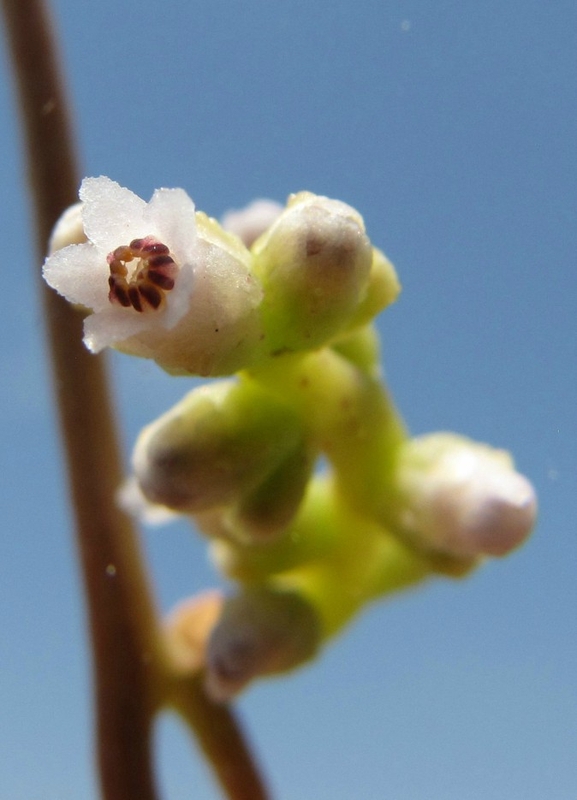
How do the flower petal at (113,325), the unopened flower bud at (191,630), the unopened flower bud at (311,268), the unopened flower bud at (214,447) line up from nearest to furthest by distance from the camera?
the flower petal at (113,325) < the unopened flower bud at (311,268) < the unopened flower bud at (214,447) < the unopened flower bud at (191,630)

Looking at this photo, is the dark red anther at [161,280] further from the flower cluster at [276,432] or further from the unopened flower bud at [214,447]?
the unopened flower bud at [214,447]

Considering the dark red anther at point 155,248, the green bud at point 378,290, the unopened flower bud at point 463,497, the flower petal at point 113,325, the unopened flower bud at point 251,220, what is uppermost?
the unopened flower bud at point 251,220

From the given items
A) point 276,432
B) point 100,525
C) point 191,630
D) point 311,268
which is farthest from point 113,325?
point 191,630

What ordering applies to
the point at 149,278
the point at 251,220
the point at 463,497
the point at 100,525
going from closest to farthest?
the point at 149,278, the point at 463,497, the point at 251,220, the point at 100,525

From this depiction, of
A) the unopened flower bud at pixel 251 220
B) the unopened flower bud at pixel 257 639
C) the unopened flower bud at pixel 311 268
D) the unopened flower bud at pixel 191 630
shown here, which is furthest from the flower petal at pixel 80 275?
the unopened flower bud at pixel 191 630

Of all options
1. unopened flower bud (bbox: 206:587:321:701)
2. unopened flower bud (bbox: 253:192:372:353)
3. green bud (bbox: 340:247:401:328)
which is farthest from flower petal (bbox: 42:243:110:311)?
unopened flower bud (bbox: 206:587:321:701)

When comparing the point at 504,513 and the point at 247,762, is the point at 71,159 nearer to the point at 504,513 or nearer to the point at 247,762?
the point at 504,513

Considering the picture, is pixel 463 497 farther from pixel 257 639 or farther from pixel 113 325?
pixel 113 325
